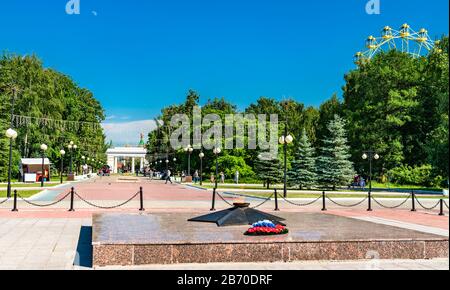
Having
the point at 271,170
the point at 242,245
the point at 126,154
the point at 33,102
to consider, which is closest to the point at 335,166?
the point at 271,170

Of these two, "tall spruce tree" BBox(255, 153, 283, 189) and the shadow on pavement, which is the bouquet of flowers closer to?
the shadow on pavement

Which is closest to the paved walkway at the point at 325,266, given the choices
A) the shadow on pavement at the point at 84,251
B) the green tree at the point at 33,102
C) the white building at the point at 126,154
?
the shadow on pavement at the point at 84,251

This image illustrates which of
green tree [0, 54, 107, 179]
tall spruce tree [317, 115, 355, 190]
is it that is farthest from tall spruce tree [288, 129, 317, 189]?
green tree [0, 54, 107, 179]

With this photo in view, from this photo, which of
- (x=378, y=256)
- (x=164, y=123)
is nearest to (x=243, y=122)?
(x=164, y=123)

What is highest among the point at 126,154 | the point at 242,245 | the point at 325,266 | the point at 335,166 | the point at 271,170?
the point at 126,154

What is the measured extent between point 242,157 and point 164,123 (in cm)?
4267

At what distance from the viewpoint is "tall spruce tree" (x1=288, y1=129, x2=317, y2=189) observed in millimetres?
43281

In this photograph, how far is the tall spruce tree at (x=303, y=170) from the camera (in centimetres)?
4328

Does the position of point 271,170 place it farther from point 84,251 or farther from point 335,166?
point 84,251

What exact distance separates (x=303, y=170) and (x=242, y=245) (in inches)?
1356

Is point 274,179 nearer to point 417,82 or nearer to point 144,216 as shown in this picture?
point 417,82

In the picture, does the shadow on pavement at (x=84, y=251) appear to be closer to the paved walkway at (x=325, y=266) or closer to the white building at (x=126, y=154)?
the paved walkway at (x=325, y=266)

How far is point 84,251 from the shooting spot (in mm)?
10438

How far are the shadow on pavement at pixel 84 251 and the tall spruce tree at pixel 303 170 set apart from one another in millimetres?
31213
